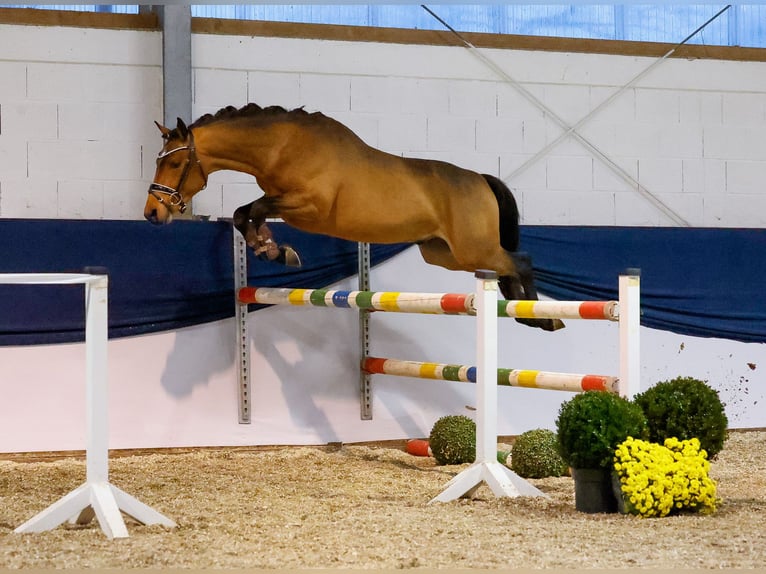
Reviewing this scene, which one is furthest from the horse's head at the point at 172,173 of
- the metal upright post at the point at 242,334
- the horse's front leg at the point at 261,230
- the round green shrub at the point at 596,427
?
the round green shrub at the point at 596,427

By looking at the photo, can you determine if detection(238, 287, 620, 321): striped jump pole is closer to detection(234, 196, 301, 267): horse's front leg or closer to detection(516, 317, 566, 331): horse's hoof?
detection(234, 196, 301, 267): horse's front leg

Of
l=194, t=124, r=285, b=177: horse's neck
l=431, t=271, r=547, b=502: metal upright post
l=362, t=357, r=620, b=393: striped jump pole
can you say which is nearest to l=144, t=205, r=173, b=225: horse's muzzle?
l=194, t=124, r=285, b=177: horse's neck

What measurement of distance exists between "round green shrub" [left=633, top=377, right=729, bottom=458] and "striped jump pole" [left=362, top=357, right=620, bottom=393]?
0.21 meters

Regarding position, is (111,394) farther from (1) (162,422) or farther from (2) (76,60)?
(2) (76,60)

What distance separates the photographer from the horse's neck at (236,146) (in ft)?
14.0

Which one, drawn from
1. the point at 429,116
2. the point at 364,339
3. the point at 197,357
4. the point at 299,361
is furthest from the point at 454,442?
the point at 429,116

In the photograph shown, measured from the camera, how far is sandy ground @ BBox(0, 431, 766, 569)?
89.7 inches

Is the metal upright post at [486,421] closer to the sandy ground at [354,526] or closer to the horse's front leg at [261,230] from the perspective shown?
the sandy ground at [354,526]

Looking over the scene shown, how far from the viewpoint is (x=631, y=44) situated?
575 cm

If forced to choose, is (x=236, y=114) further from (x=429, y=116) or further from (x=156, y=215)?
(x=429, y=116)

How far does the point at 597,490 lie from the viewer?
9.93ft

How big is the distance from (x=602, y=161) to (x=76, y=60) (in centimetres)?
282

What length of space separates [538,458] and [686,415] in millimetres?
871

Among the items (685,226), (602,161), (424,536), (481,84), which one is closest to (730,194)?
(685,226)
